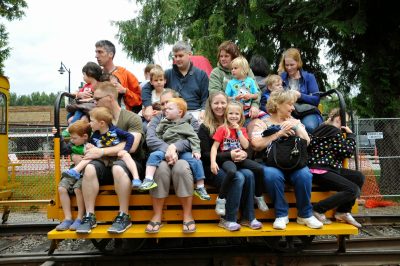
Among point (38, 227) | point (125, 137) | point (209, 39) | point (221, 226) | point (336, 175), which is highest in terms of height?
point (209, 39)

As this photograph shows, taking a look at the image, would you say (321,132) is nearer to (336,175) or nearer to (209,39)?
(336,175)

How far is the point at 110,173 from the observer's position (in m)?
3.75

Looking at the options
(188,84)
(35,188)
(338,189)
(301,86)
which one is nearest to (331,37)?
(301,86)

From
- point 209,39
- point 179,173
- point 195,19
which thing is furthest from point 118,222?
point 195,19

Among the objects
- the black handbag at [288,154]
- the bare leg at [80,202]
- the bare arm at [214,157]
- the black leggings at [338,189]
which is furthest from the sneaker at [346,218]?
the bare leg at [80,202]

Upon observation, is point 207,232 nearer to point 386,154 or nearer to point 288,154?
point 288,154

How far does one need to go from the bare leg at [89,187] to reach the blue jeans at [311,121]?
2.56 m

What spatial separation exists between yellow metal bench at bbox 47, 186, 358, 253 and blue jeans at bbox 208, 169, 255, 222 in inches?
5.8

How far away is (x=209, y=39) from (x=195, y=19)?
139 cm

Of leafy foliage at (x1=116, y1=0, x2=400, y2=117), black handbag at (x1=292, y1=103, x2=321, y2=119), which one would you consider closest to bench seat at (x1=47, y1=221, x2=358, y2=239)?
black handbag at (x1=292, y1=103, x2=321, y2=119)

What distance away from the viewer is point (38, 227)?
613 centimetres

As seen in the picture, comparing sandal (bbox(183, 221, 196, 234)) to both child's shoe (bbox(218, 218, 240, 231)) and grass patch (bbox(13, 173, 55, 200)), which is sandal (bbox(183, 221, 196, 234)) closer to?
child's shoe (bbox(218, 218, 240, 231))

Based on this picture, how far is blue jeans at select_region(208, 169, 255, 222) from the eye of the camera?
3533mm

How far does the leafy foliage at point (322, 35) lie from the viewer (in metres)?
8.20
